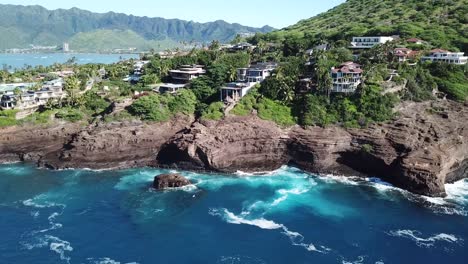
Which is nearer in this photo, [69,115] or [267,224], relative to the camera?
[267,224]

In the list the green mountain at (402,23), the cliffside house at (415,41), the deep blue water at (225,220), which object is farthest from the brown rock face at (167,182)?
the cliffside house at (415,41)

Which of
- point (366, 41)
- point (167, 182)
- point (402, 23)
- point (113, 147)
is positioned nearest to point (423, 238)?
point (167, 182)

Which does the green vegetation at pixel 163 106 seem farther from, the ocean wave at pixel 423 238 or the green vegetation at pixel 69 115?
the ocean wave at pixel 423 238

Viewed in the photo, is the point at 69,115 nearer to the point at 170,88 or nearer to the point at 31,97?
the point at 31,97

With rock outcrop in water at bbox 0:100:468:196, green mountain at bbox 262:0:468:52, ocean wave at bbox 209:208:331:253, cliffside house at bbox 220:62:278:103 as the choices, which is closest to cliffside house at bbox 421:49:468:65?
green mountain at bbox 262:0:468:52

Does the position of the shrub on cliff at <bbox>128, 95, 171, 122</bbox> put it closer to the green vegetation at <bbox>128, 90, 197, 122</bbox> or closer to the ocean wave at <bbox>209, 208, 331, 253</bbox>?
the green vegetation at <bbox>128, 90, 197, 122</bbox>

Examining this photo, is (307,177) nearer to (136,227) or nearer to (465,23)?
(136,227)
